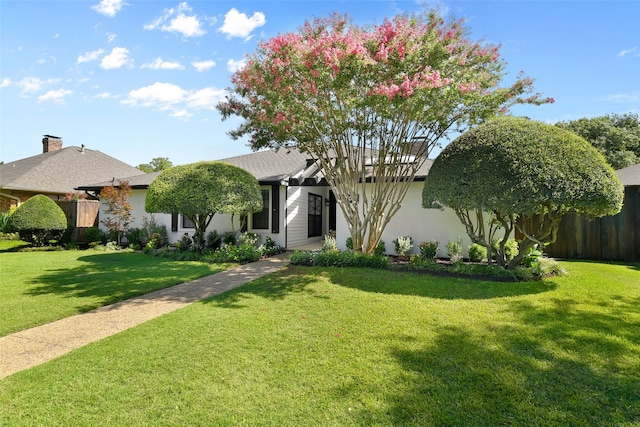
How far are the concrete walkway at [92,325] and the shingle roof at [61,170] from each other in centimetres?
1328

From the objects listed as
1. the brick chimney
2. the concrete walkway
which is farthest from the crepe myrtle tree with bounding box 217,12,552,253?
the brick chimney

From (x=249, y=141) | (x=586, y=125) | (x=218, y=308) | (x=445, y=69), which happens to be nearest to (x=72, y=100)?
(x=249, y=141)

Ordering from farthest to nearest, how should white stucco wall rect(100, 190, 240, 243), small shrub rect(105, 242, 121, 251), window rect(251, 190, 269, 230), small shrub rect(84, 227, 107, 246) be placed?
small shrub rect(84, 227, 107, 246) → white stucco wall rect(100, 190, 240, 243) → small shrub rect(105, 242, 121, 251) → window rect(251, 190, 269, 230)

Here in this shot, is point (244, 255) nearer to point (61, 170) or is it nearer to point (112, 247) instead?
point (112, 247)

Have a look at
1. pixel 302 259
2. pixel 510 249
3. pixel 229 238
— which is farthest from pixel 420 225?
pixel 229 238

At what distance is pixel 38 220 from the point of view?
11.6 m

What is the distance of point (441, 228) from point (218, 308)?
7.49m

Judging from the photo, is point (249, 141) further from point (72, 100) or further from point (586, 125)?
point (586, 125)

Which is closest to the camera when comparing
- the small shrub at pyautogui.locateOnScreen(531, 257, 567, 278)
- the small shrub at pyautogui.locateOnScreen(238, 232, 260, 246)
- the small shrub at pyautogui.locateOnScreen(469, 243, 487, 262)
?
the small shrub at pyautogui.locateOnScreen(531, 257, 567, 278)

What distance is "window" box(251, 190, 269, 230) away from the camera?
39.3 feet

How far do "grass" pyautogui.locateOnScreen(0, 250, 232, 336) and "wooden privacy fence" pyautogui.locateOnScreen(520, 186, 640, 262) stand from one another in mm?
10376

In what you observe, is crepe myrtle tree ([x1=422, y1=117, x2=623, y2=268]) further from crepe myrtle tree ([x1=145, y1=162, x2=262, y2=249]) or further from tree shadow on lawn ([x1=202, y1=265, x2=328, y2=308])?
crepe myrtle tree ([x1=145, y1=162, x2=262, y2=249])

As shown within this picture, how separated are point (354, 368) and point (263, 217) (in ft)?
31.0

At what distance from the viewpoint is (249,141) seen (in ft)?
31.2
